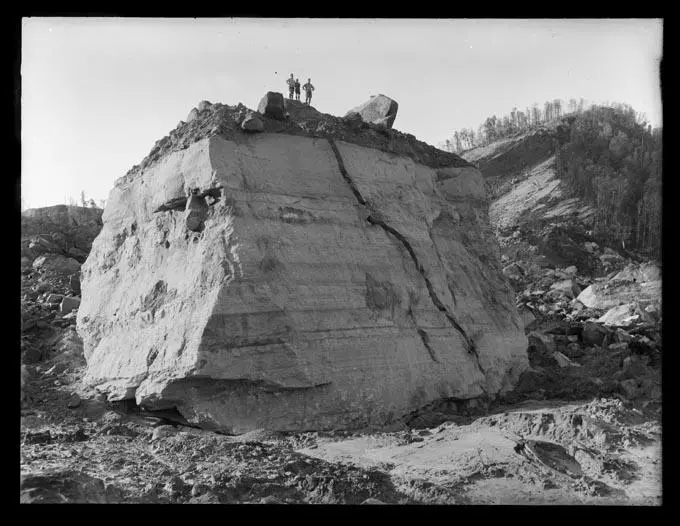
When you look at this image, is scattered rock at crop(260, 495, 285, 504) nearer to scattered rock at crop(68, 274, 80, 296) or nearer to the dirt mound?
the dirt mound

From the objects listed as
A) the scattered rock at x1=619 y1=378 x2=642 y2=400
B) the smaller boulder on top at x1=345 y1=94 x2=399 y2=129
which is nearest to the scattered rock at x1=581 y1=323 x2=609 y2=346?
the scattered rock at x1=619 y1=378 x2=642 y2=400

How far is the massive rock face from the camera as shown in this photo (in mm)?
8305

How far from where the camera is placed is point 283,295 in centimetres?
869

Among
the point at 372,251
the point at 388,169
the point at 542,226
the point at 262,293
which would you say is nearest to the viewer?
the point at 262,293

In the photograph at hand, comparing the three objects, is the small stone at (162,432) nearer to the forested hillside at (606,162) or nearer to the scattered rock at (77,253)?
the scattered rock at (77,253)

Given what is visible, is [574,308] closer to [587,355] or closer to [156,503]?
[587,355]

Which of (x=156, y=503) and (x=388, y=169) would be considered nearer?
(x=156, y=503)

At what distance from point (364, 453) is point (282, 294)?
7.27 feet

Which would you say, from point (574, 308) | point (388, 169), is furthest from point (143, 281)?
point (574, 308)

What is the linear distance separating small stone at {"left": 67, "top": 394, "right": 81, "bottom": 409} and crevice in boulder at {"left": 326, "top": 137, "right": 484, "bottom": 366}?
4.62 meters

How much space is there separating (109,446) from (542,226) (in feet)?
80.7

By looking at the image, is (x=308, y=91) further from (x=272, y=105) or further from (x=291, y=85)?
(x=272, y=105)

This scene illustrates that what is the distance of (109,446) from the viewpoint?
25.1 ft
